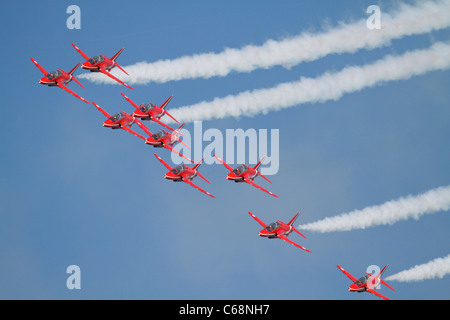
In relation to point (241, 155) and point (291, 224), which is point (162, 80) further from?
point (291, 224)

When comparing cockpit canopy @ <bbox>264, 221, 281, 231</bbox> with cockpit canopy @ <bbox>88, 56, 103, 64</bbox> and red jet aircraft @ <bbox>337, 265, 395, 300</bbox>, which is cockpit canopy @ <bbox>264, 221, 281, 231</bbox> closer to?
red jet aircraft @ <bbox>337, 265, 395, 300</bbox>

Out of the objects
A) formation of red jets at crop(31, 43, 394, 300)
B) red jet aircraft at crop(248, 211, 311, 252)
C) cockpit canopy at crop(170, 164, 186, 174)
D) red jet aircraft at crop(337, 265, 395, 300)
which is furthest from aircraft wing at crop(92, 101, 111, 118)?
red jet aircraft at crop(337, 265, 395, 300)

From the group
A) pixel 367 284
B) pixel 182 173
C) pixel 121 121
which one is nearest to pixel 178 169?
pixel 182 173

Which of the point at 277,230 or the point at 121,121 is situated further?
the point at 121,121

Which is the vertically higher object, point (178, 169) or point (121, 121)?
point (121, 121)

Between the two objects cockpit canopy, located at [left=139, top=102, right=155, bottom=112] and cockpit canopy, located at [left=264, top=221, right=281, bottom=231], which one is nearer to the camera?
cockpit canopy, located at [left=264, top=221, right=281, bottom=231]

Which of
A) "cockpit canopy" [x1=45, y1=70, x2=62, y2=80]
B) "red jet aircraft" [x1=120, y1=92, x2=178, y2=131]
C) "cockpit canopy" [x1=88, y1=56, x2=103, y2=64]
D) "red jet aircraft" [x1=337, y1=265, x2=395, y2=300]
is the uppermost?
"cockpit canopy" [x1=88, y1=56, x2=103, y2=64]

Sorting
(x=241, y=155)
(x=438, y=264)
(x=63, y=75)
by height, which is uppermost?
(x=63, y=75)

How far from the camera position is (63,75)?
129m

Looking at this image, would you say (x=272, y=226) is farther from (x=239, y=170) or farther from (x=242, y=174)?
(x=239, y=170)

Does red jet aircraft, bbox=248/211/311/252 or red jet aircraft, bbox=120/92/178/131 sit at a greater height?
red jet aircraft, bbox=120/92/178/131

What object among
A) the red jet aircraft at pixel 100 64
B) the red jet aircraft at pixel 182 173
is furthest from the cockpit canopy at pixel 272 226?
the red jet aircraft at pixel 100 64
